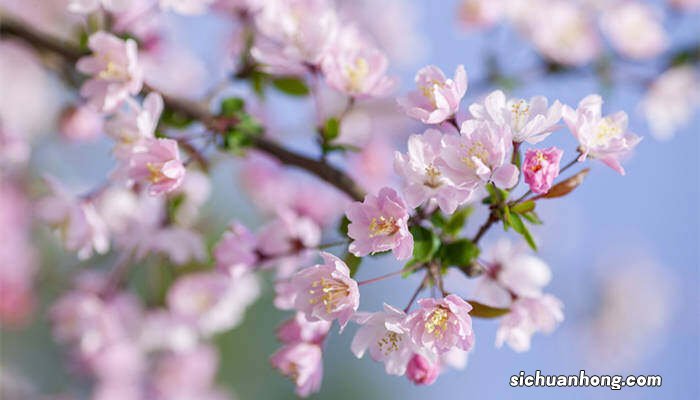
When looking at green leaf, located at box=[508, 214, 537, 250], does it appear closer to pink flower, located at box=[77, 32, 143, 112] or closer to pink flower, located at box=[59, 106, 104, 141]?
pink flower, located at box=[77, 32, 143, 112]

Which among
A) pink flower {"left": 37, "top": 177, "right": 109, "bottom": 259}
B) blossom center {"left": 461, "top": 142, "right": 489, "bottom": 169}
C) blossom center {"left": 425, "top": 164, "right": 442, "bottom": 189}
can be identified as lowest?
pink flower {"left": 37, "top": 177, "right": 109, "bottom": 259}

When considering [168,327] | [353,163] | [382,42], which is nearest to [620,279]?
[382,42]

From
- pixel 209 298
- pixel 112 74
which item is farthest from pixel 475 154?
pixel 209 298

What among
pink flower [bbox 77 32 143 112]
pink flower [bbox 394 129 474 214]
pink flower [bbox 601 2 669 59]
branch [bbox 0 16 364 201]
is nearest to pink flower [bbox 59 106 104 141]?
branch [bbox 0 16 364 201]

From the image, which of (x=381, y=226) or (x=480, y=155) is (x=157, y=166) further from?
(x=480, y=155)

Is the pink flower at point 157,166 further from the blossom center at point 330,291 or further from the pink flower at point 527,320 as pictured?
the pink flower at point 527,320

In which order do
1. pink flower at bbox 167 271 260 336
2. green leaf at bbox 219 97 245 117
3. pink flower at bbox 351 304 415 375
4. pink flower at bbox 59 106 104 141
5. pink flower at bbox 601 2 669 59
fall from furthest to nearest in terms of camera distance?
1. pink flower at bbox 601 2 669 59
2. pink flower at bbox 59 106 104 141
3. pink flower at bbox 167 271 260 336
4. green leaf at bbox 219 97 245 117
5. pink flower at bbox 351 304 415 375
